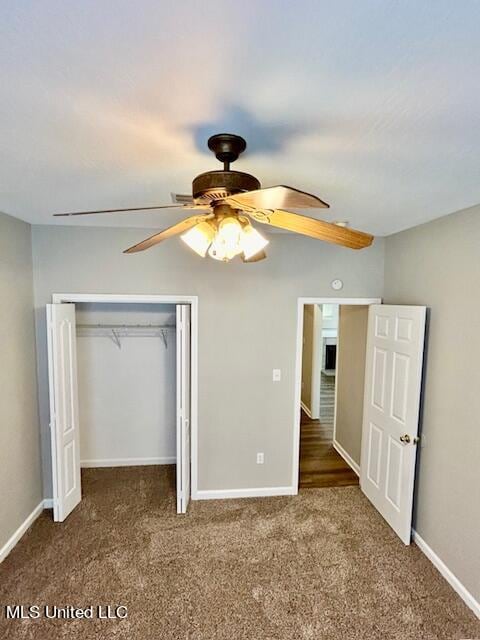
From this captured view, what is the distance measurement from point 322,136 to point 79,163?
1.13m

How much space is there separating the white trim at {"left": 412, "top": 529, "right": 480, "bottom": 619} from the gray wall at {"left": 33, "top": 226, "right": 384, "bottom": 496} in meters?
1.20

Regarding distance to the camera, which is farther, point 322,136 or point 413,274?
point 413,274

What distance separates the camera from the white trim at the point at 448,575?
2152 millimetres

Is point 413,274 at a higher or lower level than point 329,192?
lower

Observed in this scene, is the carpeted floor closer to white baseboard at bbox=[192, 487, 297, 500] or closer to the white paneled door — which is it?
white baseboard at bbox=[192, 487, 297, 500]

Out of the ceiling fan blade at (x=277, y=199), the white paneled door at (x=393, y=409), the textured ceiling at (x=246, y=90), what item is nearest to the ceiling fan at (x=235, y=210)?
the ceiling fan blade at (x=277, y=199)

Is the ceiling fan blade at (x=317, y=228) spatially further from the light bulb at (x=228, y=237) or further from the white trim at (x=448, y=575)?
the white trim at (x=448, y=575)

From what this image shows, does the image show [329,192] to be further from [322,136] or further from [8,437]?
[8,437]

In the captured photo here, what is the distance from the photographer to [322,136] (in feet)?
4.36

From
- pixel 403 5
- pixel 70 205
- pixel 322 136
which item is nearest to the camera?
pixel 403 5

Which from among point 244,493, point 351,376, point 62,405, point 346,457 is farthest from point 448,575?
point 62,405

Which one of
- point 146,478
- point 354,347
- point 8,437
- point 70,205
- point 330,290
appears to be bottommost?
point 146,478

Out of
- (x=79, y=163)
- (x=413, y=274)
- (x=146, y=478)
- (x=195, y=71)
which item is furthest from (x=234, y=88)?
(x=146, y=478)

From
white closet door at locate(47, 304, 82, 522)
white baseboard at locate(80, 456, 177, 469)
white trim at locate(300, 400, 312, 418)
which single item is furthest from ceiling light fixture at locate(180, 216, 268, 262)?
white trim at locate(300, 400, 312, 418)
